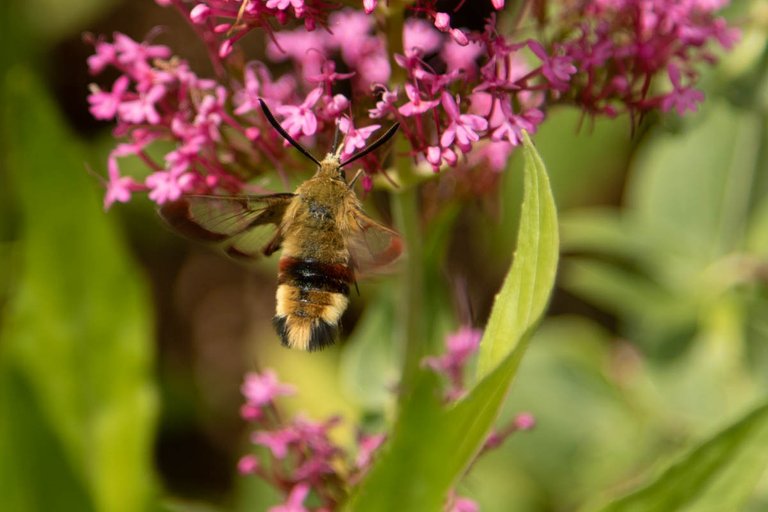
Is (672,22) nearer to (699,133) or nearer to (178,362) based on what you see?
(699,133)

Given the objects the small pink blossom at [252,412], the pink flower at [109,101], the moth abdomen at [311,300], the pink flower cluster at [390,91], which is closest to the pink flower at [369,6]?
the pink flower cluster at [390,91]

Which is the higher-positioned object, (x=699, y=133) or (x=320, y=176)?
(x=320, y=176)

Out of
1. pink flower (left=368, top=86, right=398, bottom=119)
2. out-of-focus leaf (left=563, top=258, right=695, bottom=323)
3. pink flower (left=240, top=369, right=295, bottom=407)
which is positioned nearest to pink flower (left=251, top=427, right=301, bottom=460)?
pink flower (left=240, top=369, right=295, bottom=407)

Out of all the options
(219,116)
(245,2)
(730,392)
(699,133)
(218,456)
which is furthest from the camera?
(218,456)

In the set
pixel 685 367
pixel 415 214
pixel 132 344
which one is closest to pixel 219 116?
pixel 415 214

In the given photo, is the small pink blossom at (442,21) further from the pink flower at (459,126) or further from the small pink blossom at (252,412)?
the small pink blossom at (252,412)

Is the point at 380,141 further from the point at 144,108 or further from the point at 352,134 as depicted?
the point at 144,108
